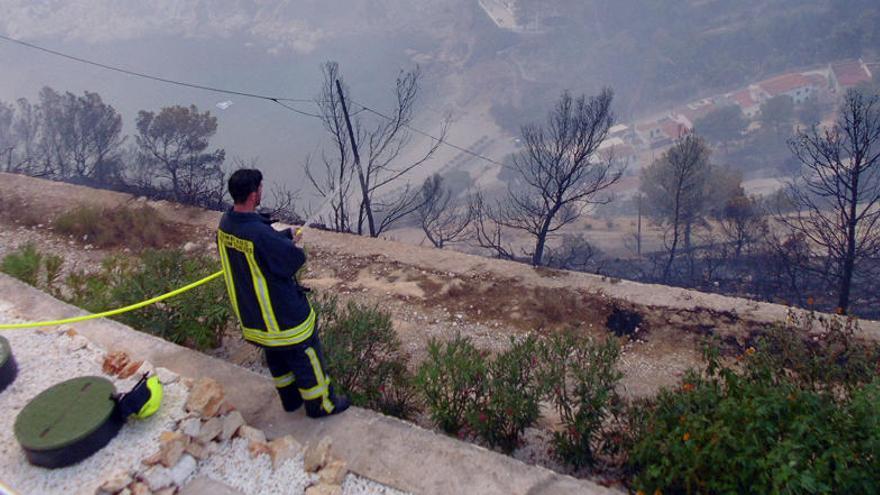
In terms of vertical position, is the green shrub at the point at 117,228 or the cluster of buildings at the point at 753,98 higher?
the cluster of buildings at the point at 753,98

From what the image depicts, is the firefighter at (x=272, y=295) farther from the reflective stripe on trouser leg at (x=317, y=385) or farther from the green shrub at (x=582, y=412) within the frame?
the green shrub at (x=582, y=412)

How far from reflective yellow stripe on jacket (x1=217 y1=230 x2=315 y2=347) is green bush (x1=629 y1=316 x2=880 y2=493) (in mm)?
2162

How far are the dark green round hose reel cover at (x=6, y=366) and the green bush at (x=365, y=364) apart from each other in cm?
212

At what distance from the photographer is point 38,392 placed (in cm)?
365

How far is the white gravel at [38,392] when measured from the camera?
3016 millimetres

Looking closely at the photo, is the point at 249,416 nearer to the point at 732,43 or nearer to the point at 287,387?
the point at 287,387

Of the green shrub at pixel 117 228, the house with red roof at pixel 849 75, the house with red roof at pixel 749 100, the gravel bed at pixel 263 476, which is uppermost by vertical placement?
Result: the house with red roof at pixel 849 75

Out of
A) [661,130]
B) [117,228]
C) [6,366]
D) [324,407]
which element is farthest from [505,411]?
[661,130]

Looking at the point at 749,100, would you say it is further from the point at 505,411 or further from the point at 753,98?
the point at 505,411

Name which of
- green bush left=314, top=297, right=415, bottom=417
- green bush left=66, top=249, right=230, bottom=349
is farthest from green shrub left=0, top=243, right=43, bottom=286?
green bush left=314, top=297, right=415, bottom=417

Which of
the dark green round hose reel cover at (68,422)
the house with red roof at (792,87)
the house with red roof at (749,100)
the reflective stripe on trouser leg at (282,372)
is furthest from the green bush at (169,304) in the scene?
the house with red roof at (792,87)

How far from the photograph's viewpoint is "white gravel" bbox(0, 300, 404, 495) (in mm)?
3021

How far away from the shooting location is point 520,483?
9.98 ft

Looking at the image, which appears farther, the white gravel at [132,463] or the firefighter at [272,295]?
the firefighter at [272,295]
